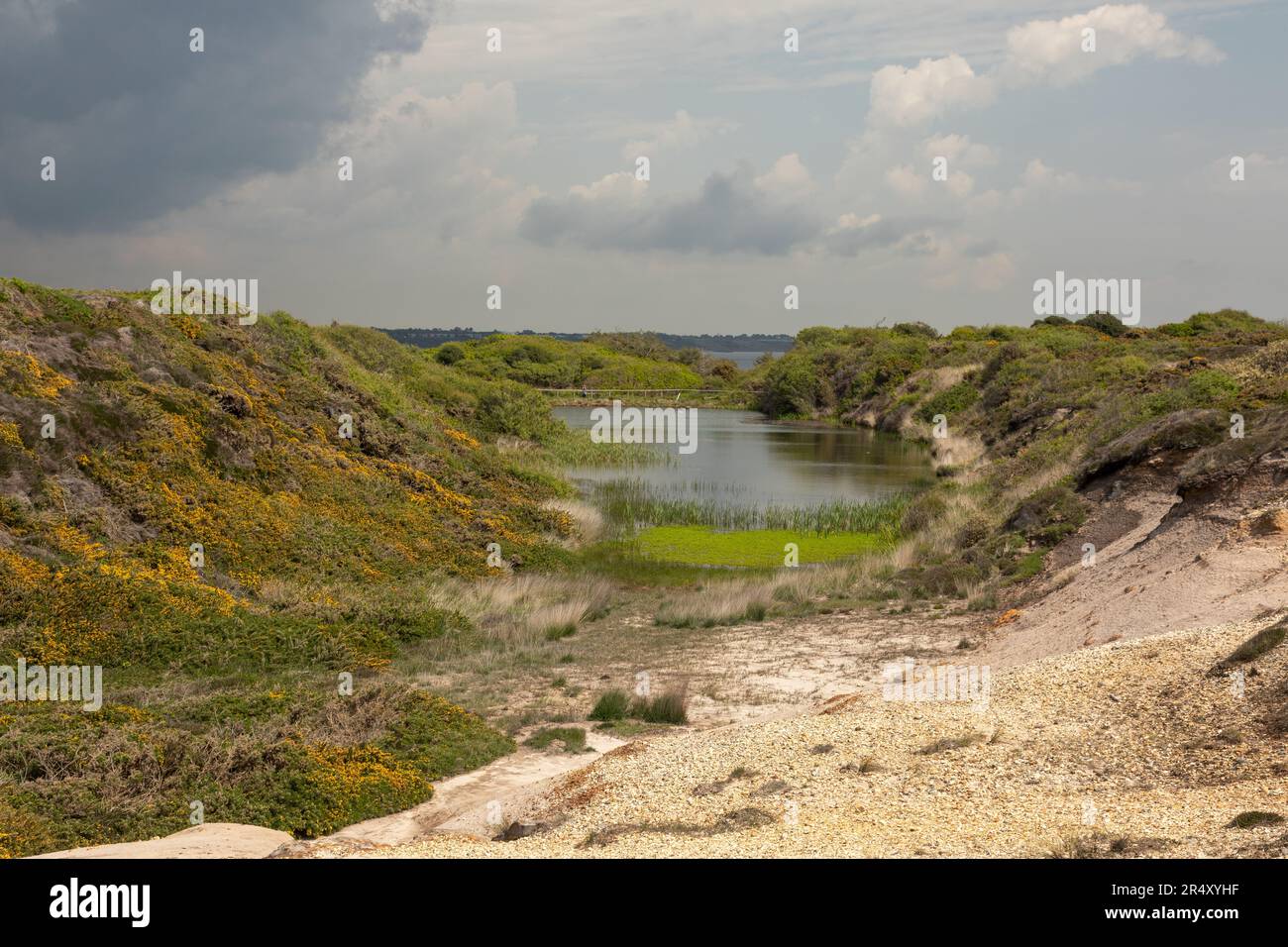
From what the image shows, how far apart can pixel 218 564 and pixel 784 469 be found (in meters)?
33.1

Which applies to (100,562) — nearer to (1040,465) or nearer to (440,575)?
(440,575)

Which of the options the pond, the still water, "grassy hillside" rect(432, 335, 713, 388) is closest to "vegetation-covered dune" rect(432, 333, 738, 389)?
"grassy hillside" rect(432, 335, 713, 388)

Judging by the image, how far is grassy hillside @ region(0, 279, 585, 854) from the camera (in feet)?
34.3

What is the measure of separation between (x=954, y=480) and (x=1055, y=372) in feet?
57.4

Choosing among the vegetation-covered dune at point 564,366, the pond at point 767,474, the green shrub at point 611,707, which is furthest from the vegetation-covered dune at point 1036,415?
the vegetation-covered dune at point 564,366

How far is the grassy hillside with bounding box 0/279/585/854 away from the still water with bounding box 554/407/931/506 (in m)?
9.89

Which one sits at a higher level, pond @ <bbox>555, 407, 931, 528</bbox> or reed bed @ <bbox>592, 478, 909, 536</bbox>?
pond @ <bbox>555, 407, 931, 528</bbox>

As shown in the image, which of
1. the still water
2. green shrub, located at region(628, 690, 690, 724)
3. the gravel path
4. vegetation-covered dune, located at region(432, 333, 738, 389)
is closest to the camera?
the gravel path

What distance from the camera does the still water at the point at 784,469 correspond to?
39406 millimetres

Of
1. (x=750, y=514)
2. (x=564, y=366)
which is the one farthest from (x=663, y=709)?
(x=564, y=366)

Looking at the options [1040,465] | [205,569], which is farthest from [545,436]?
[205,569]

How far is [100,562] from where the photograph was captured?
54.3 ft

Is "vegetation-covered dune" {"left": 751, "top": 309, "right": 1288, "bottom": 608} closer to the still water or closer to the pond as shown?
the still water

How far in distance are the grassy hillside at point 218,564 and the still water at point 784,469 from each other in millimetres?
9895
